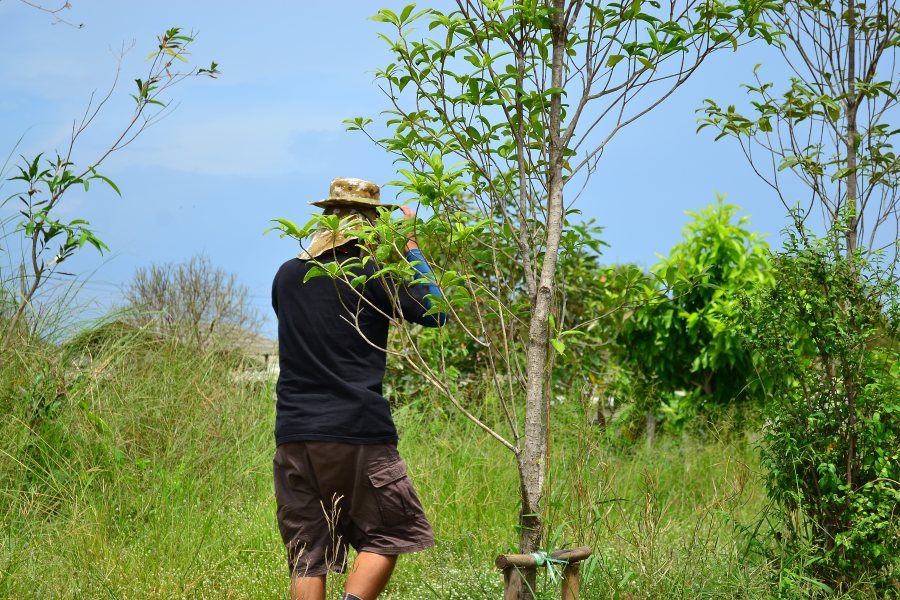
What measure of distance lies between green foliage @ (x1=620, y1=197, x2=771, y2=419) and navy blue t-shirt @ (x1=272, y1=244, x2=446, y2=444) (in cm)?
399

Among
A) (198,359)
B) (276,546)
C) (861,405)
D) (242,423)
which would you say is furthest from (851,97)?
(198,359)

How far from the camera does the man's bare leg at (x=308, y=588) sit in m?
3.61

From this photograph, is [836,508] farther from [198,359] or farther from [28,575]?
[198,359]

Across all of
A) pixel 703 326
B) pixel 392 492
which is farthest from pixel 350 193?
pixel 703 326

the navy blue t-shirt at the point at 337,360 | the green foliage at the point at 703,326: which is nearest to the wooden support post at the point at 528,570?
the navy blue t-shirt at the point at 337,360

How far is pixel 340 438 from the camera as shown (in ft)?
11.4

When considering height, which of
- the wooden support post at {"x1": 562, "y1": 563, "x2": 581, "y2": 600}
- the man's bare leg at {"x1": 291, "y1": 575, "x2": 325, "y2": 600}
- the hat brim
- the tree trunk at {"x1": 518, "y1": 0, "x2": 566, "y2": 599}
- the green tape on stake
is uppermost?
the hat brim

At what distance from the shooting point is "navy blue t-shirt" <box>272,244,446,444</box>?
3475 mm

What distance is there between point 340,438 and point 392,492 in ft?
0.98

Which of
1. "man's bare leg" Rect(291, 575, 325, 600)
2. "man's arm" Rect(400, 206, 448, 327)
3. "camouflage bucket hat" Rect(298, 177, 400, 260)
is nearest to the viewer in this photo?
"man's arm" Rect(400, 206, 448, 327)

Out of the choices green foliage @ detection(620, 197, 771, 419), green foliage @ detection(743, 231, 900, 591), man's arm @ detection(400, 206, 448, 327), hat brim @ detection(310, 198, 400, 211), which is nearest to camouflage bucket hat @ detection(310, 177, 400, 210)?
hat brim @ detection(310, 198, 400, 211)

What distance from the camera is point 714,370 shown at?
7305 mm

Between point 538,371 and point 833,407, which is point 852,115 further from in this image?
point 538,371

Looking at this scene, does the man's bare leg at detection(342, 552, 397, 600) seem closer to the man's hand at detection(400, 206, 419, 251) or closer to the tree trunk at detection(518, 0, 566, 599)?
the tree trunk at detection(518, 0, 566, 599)
